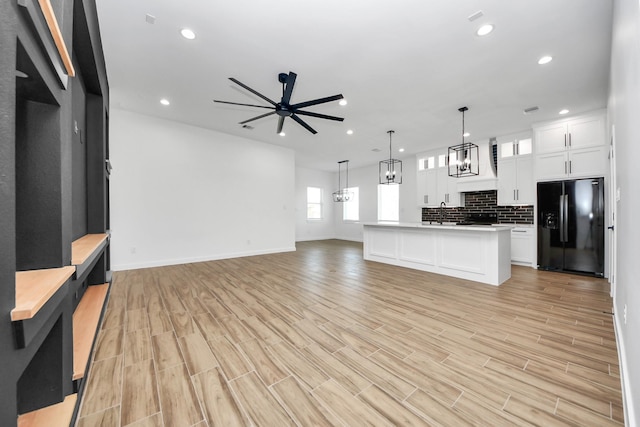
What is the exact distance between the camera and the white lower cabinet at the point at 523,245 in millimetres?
5337

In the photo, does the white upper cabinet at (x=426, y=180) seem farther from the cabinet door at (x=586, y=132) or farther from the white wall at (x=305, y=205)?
the white wall at (x=305, y=205)

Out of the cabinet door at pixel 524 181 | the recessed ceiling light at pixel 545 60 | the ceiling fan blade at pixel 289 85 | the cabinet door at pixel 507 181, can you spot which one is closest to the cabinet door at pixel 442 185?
the cabinet door at pixel 507 181

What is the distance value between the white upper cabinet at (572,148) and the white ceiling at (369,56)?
1.02ft

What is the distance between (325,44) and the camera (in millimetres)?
2828

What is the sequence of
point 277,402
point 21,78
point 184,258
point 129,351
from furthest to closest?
point 184,258 < point 129,351 < point 277,402 < point 21,78

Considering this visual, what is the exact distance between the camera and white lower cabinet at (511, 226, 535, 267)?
5337 millimetres

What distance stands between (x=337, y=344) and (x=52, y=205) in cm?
208

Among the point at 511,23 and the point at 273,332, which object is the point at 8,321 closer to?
the point at 273,332

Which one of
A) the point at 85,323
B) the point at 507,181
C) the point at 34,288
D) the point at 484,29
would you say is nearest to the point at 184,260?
the point at 85,323

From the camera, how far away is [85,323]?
209 cm

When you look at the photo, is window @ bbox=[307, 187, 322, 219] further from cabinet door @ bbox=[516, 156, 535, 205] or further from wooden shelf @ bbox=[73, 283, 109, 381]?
wooden shelf @ bbox=[73, 283, 109, 381]

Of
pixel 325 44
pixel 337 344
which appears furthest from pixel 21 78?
pixel 325 44

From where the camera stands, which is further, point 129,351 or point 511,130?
point 511,130

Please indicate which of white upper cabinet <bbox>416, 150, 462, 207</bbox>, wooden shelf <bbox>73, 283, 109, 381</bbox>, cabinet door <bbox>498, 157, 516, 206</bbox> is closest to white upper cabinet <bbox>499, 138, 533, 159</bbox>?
cabinet door <bbox>498, 157, 516, 206</bbox>
